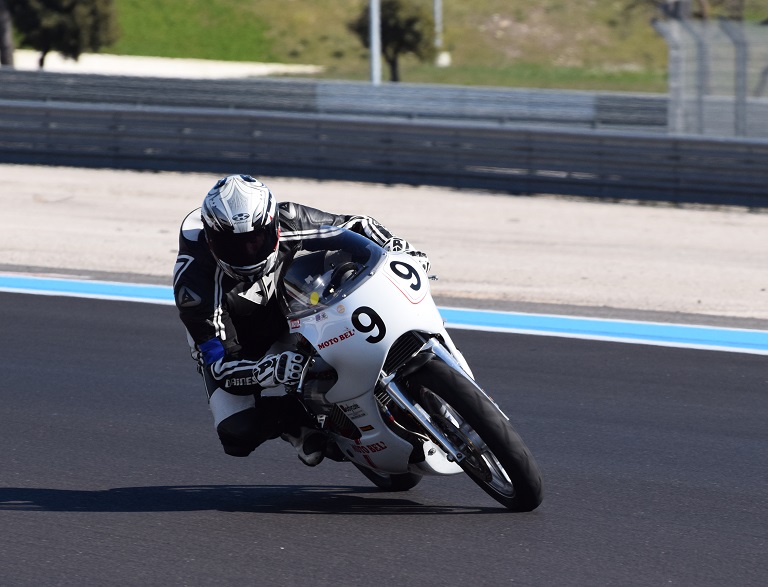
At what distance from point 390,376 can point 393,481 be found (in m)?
1.11

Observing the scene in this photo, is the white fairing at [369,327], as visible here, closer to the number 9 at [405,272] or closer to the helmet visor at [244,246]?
the number 9 at [405,272]

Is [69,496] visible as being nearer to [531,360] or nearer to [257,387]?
[257,387]

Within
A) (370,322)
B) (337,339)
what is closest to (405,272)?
(370,322)

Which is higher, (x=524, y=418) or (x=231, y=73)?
(x=524, y=418)

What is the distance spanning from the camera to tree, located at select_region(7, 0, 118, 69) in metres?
48.2

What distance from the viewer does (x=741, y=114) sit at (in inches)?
699

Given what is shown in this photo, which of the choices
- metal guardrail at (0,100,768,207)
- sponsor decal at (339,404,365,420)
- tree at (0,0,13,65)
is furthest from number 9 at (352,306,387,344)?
tree at (0,0,13,65)

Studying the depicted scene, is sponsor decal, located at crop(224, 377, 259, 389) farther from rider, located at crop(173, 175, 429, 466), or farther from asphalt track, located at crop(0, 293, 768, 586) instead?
asphalt track, located at crop(0, 293, 768, 586)

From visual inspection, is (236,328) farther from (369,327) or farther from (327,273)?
(369,327)

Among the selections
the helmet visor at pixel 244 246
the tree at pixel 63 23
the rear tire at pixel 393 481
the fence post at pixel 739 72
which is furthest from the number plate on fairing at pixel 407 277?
the tree at pixel 63 23

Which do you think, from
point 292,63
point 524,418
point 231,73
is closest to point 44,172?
point 524,418

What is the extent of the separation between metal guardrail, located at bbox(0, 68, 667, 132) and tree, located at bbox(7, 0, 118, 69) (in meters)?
21.9

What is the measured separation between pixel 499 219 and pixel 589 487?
9899 mm

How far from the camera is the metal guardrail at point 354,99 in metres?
26.6
